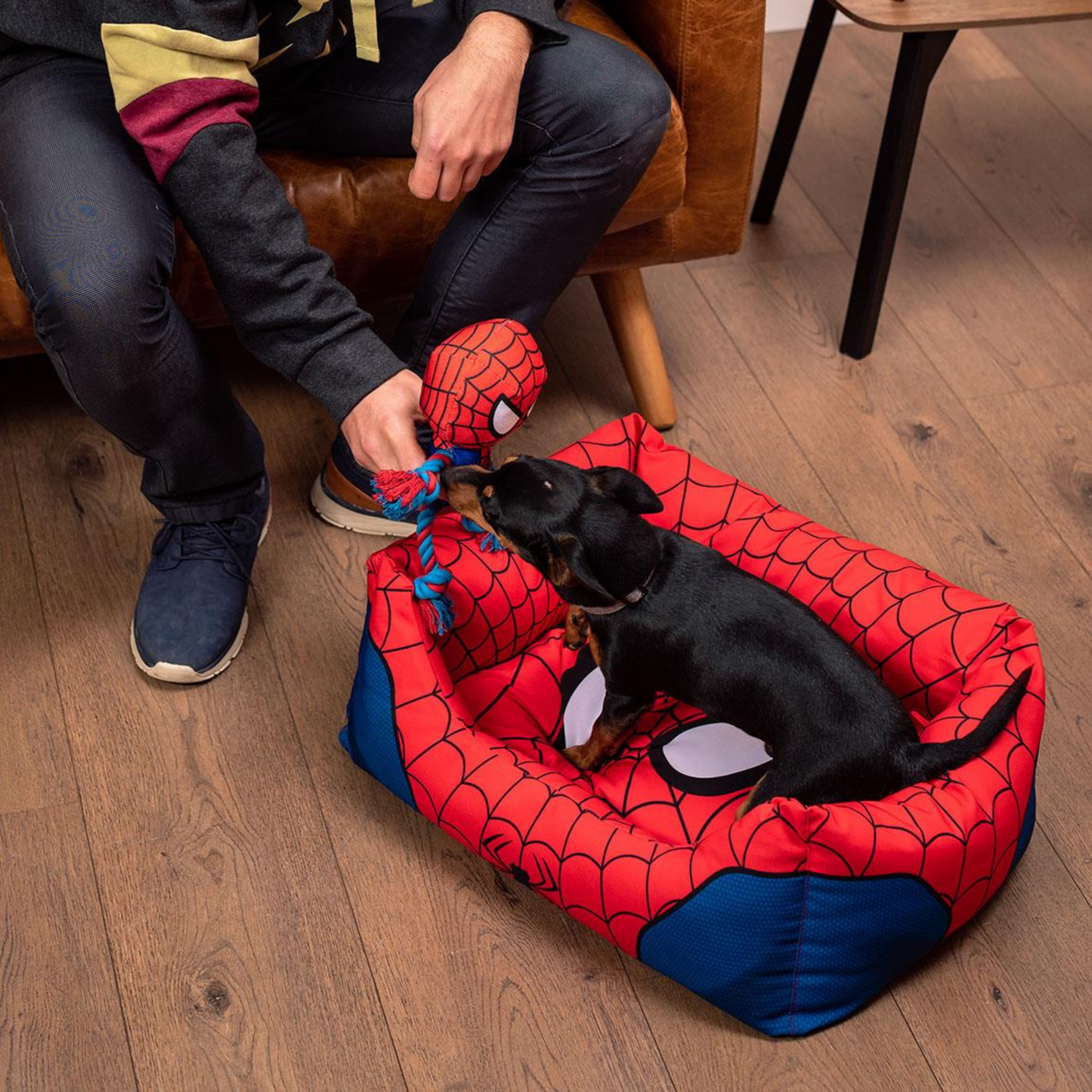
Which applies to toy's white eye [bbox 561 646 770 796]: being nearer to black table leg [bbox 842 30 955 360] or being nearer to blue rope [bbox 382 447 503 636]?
blue rope [bbox 382 447 503 636]

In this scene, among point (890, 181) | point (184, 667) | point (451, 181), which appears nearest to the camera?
point (451, 181)

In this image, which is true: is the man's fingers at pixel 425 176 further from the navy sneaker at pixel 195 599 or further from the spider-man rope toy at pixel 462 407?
the navy sneaker at pixel 195 599

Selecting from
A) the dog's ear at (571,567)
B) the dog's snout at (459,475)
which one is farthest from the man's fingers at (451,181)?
the dog's ear at (571,567)

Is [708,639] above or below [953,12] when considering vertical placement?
below

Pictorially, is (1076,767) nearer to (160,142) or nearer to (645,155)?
(645,155)

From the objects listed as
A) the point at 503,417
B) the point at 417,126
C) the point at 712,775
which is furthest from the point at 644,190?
the point at 712,775

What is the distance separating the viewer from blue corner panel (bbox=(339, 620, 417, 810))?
151cm

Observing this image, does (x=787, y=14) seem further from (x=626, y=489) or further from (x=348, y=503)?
(x=626, y=489)

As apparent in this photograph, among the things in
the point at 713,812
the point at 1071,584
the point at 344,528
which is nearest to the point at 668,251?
the point at 344,528

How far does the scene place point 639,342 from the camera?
2119mm

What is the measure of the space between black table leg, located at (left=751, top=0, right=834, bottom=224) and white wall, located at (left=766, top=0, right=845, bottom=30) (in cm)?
70

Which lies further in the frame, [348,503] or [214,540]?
[348,503]

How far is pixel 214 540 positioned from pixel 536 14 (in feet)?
2.66

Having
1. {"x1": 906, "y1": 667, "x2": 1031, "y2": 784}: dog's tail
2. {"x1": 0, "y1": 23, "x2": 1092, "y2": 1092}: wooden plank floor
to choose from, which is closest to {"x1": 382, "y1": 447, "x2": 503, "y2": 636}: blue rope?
{"x1": 0, "y1": 23, "x2": 1092, "y2": 1092}: wooden plank floor
